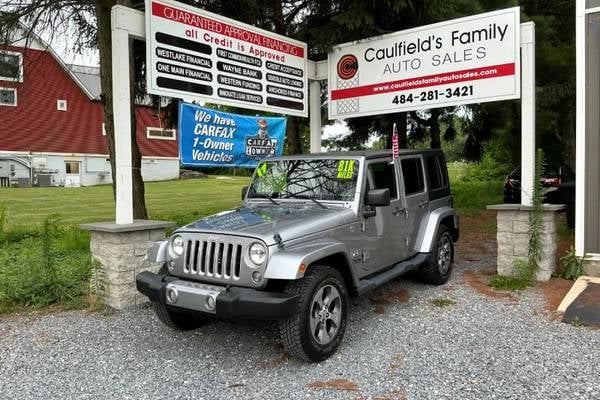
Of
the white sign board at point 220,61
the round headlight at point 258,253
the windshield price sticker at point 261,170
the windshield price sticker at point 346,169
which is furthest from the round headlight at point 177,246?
the white sign board at point 220,61

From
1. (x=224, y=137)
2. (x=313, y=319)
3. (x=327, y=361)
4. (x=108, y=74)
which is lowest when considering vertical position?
(x=327, y=361)

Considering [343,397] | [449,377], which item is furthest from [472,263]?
[343,397]

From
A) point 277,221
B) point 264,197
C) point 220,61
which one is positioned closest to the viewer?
point 277,221

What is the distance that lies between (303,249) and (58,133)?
30423 millimetres

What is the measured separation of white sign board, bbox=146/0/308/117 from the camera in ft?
18.9

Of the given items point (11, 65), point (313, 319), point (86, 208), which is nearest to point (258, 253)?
point (313, 319)

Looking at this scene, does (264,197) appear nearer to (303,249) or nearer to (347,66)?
(303,249)

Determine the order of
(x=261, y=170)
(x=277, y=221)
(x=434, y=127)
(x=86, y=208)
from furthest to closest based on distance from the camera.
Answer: (x=86, y=208) → (x=434, y=127) → (x=261, y=170) → (x=277, y=221)

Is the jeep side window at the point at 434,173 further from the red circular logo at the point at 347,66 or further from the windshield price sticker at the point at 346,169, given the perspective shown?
the red circular logo at the point at 347,66

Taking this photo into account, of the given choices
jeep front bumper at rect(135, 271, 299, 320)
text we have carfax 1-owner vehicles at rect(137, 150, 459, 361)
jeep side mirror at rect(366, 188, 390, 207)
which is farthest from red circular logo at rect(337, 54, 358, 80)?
jeep front bumper at rect(135, 271, 299, 320)

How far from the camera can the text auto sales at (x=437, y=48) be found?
6576 millimetres

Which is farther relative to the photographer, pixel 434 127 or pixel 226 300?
pixel 434 127

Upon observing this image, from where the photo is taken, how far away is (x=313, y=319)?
12.8ft

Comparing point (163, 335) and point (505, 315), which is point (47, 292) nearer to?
point (163, 335)
